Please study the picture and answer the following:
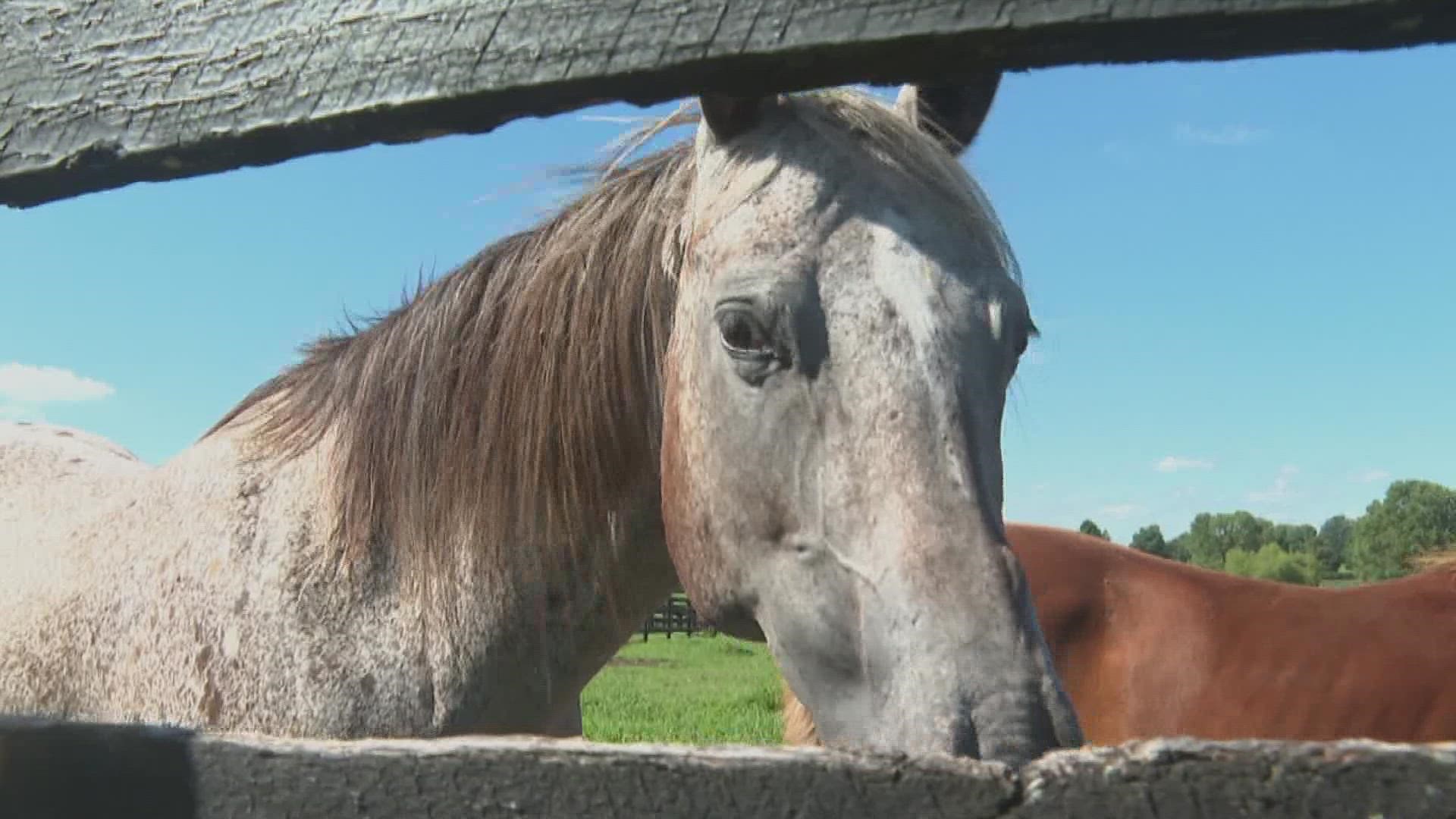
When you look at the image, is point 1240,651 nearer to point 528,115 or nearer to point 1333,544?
point 528,115

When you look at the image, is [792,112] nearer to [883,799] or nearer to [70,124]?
[70,124]

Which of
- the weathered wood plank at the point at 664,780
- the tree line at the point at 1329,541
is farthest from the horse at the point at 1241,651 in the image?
the tree line at the point at 1329,541

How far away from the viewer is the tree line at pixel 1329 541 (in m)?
50.5

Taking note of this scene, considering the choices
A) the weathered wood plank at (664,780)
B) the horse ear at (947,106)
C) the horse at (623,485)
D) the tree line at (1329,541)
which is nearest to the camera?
the weathered wood plank at (664,780)

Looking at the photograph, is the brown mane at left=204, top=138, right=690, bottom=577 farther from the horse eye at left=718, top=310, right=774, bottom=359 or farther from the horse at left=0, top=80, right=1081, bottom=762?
the horse eye at left=718, top=310, right=774, bottom=359

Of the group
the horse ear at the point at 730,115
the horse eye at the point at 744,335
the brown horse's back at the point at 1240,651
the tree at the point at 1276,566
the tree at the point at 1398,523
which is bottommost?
the brown horse's back at the point at 1240,651

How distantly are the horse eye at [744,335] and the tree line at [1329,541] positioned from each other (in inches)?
1555

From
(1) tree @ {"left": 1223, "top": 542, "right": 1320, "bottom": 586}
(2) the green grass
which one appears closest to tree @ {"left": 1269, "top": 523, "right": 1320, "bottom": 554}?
(1) tree @ {"left": 1223, "top": 542, "right": 1320, "bottom": 586}

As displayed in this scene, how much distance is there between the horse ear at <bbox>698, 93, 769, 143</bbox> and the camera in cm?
206

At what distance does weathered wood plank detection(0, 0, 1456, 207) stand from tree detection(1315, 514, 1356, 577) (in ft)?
195

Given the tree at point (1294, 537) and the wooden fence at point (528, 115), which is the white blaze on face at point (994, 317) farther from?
the tree at point (1294, 537)

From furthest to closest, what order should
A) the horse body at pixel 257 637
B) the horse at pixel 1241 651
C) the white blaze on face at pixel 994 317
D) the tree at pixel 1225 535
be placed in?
the tree at pixel 1225 535
the horse at pixel 1241 651
the horse body at pixel 257 637
the white blaze on face at pixel 994 317

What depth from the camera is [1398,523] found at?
57.9 m

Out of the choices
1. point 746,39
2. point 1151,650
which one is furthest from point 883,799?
point 1151,650
